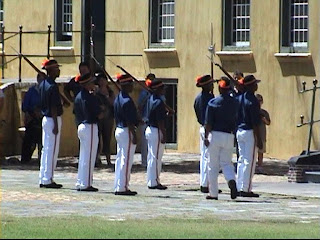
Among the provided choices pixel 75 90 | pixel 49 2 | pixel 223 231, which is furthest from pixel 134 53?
pixel 223 231

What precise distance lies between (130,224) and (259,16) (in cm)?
1471

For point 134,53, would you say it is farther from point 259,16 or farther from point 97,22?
point 259,16

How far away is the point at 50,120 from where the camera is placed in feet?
71.0

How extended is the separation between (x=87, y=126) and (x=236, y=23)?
10.1m

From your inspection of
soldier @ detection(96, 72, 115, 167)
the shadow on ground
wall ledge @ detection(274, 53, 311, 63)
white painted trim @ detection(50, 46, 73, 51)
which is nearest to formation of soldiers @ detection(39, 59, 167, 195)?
soldier @ detection(96, 72, 115, 167)

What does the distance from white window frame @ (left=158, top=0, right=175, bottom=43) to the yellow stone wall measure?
32 centimetres

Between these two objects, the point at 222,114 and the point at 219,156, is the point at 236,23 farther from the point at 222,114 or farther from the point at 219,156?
the point at 222,114

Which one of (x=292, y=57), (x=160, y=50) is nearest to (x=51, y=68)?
(x=292, y=57)

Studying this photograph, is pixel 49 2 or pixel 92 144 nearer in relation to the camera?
pixel 92 144

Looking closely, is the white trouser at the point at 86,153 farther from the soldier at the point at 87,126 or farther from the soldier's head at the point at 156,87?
the soldier's head at the point at 156,87

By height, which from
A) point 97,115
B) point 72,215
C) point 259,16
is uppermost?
point 259,16

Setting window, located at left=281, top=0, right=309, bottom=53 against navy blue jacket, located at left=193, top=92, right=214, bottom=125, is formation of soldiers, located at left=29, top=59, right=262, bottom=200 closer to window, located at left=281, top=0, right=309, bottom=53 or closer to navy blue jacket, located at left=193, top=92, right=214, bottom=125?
navy blue jacket, located at left=193, top=92, right=214, bottom=125

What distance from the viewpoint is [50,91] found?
70.2 ft

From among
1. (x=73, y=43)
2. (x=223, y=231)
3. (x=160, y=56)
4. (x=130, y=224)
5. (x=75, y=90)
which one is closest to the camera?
(x=223, y=231)
